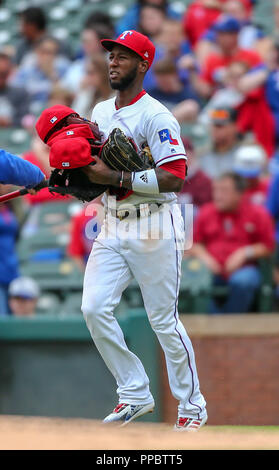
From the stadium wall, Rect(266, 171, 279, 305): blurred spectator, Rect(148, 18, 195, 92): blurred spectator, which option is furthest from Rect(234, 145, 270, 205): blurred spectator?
Rect(148, 18, 195, 92): blurred spectator

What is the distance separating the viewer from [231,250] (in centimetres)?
742

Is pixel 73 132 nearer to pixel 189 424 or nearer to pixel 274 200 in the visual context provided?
pixel 189 424

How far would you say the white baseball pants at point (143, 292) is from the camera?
4.69 m

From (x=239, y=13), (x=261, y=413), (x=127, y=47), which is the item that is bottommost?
(x=261, y=413)

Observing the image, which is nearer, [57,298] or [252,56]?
[57,298]

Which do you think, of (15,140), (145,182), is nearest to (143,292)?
(145,182)

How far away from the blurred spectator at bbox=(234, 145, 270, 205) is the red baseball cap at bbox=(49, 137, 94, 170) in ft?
11.1

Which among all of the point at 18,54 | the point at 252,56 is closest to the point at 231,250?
the point at 252,56

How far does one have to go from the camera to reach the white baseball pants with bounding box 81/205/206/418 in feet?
15.4

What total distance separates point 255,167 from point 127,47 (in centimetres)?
336

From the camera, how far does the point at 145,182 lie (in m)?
4.50

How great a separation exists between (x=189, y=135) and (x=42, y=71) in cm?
275
